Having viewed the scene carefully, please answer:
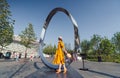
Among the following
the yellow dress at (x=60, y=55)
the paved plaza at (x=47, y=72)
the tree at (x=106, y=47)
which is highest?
the tree at (x=106, y=47)

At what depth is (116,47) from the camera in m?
76.3

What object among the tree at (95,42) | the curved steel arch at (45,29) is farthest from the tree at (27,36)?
the curved steel arch at (45,29)

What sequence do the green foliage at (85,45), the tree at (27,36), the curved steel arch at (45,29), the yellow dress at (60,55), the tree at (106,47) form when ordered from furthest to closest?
1. the green foliage at (85,45)
2. the tree at (106,47)
3. the tree at (27,36)
4. the curved steel arch at (45,29)
5. the yellow dress at (60,55)

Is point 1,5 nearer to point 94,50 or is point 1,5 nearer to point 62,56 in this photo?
point 62,56

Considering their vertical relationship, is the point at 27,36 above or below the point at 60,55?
above

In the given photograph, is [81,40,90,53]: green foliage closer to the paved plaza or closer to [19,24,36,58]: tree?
[19,24,36,58]: tree

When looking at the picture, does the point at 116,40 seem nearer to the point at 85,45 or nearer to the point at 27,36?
the point at 85,45

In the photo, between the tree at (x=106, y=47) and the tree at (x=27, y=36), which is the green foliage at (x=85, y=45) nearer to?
the tree at (x=106, y=47)

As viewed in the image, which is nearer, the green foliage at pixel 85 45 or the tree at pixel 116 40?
the tree at pixel 116 40

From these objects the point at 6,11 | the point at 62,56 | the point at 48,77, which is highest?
the point at 6,11

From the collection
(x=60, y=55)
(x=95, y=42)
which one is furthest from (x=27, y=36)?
(x=60, y=55)

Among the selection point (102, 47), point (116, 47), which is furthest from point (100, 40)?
point (116, 47)

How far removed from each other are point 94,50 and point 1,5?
48924mm

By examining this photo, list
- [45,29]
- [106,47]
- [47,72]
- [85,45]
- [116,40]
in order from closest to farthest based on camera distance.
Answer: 1. [47,72]
2. [45,29]
3. [106,47]
4. [116,40]
5. [85,45]
